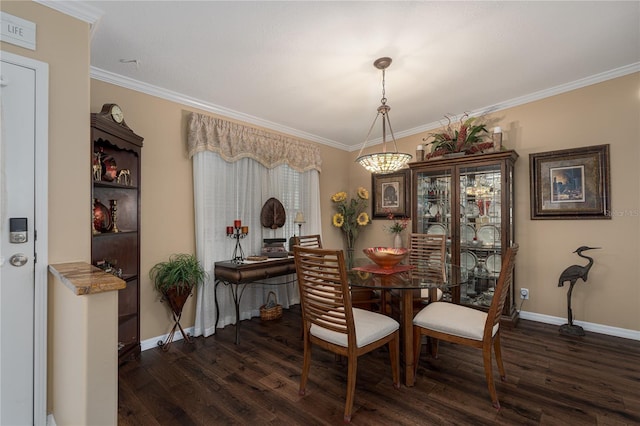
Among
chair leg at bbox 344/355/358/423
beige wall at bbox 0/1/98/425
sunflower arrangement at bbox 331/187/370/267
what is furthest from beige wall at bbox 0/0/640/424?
sunflower arrangement at bbox 331/187/370/267

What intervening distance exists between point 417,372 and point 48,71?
326 centimetres

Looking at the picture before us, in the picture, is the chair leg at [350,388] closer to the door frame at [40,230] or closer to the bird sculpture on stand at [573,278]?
the door frame at [40,230]

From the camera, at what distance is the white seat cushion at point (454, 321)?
198cm

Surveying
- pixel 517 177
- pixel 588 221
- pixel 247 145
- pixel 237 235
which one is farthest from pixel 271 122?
pixel 588 221

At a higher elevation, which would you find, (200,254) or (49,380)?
(200,254)

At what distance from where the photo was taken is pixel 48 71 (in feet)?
5.71

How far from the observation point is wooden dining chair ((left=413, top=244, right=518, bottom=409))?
1.92 m

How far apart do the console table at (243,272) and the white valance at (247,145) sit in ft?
4.03

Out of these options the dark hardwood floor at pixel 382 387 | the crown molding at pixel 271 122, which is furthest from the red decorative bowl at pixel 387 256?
the crown molding at pixel 271 122

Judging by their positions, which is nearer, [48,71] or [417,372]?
[48,71]

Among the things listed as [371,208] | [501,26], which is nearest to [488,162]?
[501,26]

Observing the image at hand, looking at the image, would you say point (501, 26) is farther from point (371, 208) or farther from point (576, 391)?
point (371, 208)

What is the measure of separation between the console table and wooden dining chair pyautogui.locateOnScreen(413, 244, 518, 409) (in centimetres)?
164

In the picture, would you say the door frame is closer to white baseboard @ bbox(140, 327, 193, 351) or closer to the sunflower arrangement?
white baseboard @ bbox(140, 327, 193, 351)
